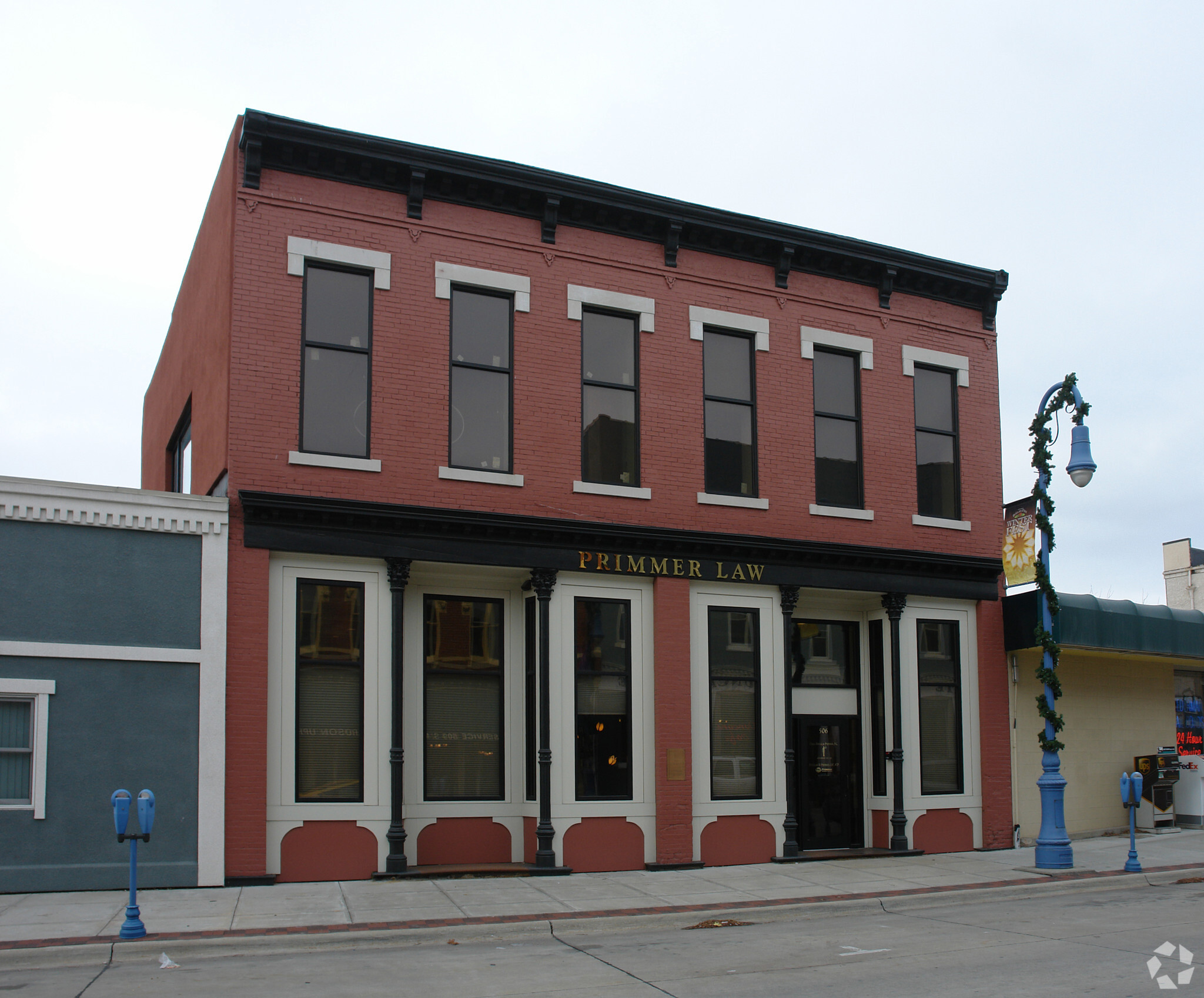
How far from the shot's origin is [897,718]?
1731 cm

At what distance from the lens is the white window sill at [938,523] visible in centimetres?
1812

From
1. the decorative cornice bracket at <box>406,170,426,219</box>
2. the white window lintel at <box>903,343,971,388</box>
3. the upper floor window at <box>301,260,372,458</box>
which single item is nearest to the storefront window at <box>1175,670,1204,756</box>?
the white window lintel at <box>903,343,971,388</box>

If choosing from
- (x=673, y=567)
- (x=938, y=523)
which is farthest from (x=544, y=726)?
(x=938, y=523)

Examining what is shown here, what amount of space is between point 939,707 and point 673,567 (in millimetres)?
5277

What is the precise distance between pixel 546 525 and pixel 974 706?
7.89 m

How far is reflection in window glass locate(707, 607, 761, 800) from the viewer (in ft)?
53.2

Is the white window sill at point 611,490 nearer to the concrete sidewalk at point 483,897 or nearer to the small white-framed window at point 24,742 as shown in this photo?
the concrete sidewalk at point 483,897

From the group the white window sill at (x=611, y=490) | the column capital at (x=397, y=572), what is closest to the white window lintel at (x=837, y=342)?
the white window sill at (x=611, y=490)

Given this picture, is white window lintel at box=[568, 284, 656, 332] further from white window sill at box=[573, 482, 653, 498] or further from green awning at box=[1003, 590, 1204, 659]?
green awning at box=[1003, 590, 1204, 659]

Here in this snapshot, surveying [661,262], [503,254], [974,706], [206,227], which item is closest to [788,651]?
[974,706]

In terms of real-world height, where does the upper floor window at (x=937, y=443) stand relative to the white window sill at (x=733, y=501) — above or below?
above

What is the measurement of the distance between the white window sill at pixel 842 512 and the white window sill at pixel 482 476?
15.7ft

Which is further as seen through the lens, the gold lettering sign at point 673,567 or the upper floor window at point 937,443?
the upper floor window at point 937,443

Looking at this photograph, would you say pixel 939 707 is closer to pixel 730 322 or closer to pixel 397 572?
pixel 730 322
